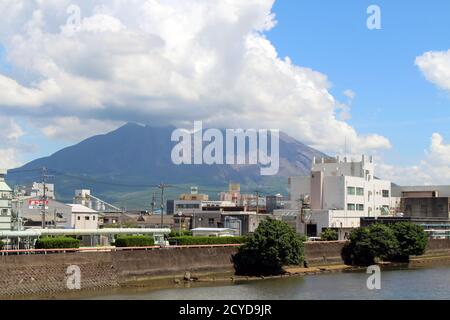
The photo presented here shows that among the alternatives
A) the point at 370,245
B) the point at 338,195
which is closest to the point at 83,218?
the point at 338,195

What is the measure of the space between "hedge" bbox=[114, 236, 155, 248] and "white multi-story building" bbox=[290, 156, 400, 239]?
36.6m

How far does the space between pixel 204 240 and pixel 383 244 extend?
64.9ft

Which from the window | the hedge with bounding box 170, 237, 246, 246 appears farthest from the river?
the window

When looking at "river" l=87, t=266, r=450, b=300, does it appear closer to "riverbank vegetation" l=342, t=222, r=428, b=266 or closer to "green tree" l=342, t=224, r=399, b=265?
"green tree" l=342, t=224, r=399, b=265

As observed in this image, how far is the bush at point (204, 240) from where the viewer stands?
53.8 meters

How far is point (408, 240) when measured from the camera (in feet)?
224

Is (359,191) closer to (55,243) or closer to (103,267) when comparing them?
(103,267)

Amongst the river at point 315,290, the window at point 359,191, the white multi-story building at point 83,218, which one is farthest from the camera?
the window at point 359,191

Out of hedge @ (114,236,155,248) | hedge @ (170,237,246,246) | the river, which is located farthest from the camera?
hedge @ (170,237,246,246)

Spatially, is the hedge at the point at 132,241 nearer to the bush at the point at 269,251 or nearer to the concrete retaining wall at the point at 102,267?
the concrete retaining wall at the point at 102,267

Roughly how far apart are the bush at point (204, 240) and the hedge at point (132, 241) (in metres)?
3.83

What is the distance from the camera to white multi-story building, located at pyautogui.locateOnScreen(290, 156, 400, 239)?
3270 inches

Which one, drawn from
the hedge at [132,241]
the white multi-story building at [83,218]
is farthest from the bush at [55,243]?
the white multi-story building at [83,218]

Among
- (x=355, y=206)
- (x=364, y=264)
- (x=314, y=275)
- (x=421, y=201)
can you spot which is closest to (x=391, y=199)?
(x=421, y=201)
